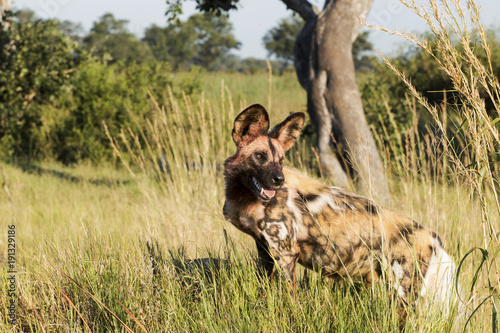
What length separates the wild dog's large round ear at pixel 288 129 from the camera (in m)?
2.75

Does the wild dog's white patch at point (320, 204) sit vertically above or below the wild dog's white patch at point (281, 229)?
above

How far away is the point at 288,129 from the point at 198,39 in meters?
71.7

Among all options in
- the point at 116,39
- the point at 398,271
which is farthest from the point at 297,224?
the point at 116,39

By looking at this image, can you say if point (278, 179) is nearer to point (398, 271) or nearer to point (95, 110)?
point (398, 271)

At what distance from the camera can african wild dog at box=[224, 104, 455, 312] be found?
8.66 ft

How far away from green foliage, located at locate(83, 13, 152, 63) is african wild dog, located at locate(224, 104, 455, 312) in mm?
53114

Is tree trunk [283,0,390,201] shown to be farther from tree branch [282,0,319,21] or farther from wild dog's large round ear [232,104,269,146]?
wild dog's large round ear [232,104,269,146]

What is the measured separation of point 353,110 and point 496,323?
4.73 metres

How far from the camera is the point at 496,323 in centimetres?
179

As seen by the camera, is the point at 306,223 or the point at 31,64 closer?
the point at 306,223

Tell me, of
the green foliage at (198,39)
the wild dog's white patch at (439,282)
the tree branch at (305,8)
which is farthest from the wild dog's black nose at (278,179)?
the green foliage at (198,39)

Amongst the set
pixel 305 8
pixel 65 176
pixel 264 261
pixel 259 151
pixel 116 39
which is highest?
pixel 116 39

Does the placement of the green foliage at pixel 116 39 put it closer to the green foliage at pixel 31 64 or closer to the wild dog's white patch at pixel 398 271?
the green foliage at pixel 31 64

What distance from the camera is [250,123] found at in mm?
2691
